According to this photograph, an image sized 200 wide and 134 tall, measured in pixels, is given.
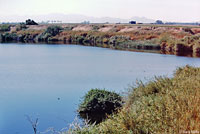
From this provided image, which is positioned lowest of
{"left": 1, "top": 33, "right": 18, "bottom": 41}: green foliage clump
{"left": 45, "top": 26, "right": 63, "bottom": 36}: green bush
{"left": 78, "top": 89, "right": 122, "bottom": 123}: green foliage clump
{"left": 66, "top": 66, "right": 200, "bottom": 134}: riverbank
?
{"left": 1, "top": 33, "right": 18, "bottom": 41}: green foliage clump

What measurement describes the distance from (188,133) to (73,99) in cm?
1022

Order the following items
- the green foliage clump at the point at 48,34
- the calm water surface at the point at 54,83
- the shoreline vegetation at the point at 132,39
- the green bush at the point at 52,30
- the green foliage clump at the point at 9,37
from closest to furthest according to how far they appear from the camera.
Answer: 1. the calm water surface at the point at 54,83
2. the shoreline vegetation at the point at 132,39
3. the green foliage clump at the point at 48,34
4. the green foliage clump at the point at 9,37
5. the green bush at the point at 52,30

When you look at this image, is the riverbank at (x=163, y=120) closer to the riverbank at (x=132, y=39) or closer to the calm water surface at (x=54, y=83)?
the calm water surface at (x=54, y=83)

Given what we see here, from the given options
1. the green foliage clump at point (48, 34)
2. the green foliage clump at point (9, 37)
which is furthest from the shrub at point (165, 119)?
the green foliage clump at point (9, 37)

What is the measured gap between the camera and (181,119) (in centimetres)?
611

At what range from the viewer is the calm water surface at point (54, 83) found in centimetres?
1289

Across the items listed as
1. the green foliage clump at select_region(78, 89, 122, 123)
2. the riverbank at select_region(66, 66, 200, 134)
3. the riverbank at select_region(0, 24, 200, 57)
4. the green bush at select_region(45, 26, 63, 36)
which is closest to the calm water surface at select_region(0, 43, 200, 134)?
the green foliage clump at select_region(78, 89, 122, 123)

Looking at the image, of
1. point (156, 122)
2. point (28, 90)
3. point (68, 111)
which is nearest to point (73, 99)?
point (68, 111)

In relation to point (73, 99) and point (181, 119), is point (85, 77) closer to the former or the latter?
point (73, 99)

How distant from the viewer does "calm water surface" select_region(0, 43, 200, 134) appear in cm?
1289

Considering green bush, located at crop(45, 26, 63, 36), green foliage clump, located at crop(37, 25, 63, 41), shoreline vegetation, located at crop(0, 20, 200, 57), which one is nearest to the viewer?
shoreline vegetation, located at crop(0, 20, 200, 57)

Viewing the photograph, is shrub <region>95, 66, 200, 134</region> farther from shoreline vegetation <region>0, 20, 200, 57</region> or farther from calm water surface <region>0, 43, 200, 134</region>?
shoreline vegetation <region>0, 20, 200, 57</region>

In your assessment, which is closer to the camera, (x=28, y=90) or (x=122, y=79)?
(x=28, y=90)

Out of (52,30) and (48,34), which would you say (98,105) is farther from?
(52,30)
